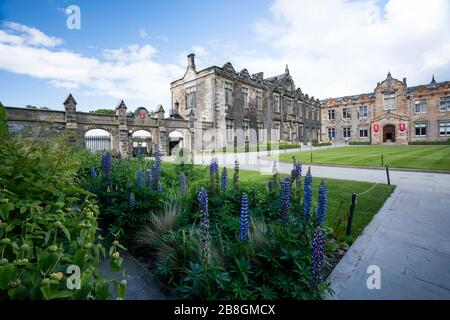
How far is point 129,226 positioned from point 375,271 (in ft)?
12.4

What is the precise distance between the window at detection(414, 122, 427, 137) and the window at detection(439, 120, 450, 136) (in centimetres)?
203

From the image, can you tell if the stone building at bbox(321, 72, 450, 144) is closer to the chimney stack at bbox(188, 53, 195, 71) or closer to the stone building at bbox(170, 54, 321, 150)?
the stone building at bbox(170, 54, 321, 150)

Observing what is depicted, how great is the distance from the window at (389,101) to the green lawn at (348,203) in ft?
150

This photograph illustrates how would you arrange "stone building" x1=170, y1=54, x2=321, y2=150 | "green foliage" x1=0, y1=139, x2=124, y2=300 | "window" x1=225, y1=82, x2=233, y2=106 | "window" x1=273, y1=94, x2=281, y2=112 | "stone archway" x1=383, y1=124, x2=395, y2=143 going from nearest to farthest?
"green foliage" x1=0, y1=139, x2=124, y2=300, "stone building" x1=170, y1=54, x2=321, y2=150, "window" x1=225, y1=82, x2=233, y2=106, "window" x1=273, y1=94, x2=281, y2=112, "stone archway" x1=383, y1=124, x2=395, y2=143

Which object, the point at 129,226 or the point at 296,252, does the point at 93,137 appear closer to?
the point at 129,226

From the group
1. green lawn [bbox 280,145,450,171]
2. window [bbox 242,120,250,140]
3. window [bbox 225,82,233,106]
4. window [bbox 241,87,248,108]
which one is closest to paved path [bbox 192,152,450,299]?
green lawn [bbox 280,145,450,171]

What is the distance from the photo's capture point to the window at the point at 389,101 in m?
44.3

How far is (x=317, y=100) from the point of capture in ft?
177

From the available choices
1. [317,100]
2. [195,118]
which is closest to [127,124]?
[195,118]

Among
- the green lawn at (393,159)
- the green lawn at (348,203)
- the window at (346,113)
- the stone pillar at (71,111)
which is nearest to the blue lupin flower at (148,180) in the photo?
the green lawn at (348,203)

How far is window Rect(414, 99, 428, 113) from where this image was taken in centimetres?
4153

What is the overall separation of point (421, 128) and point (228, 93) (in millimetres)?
37190

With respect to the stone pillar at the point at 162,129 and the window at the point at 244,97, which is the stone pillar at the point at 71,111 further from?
the window at the point at 244,97

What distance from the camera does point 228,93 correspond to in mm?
30328
